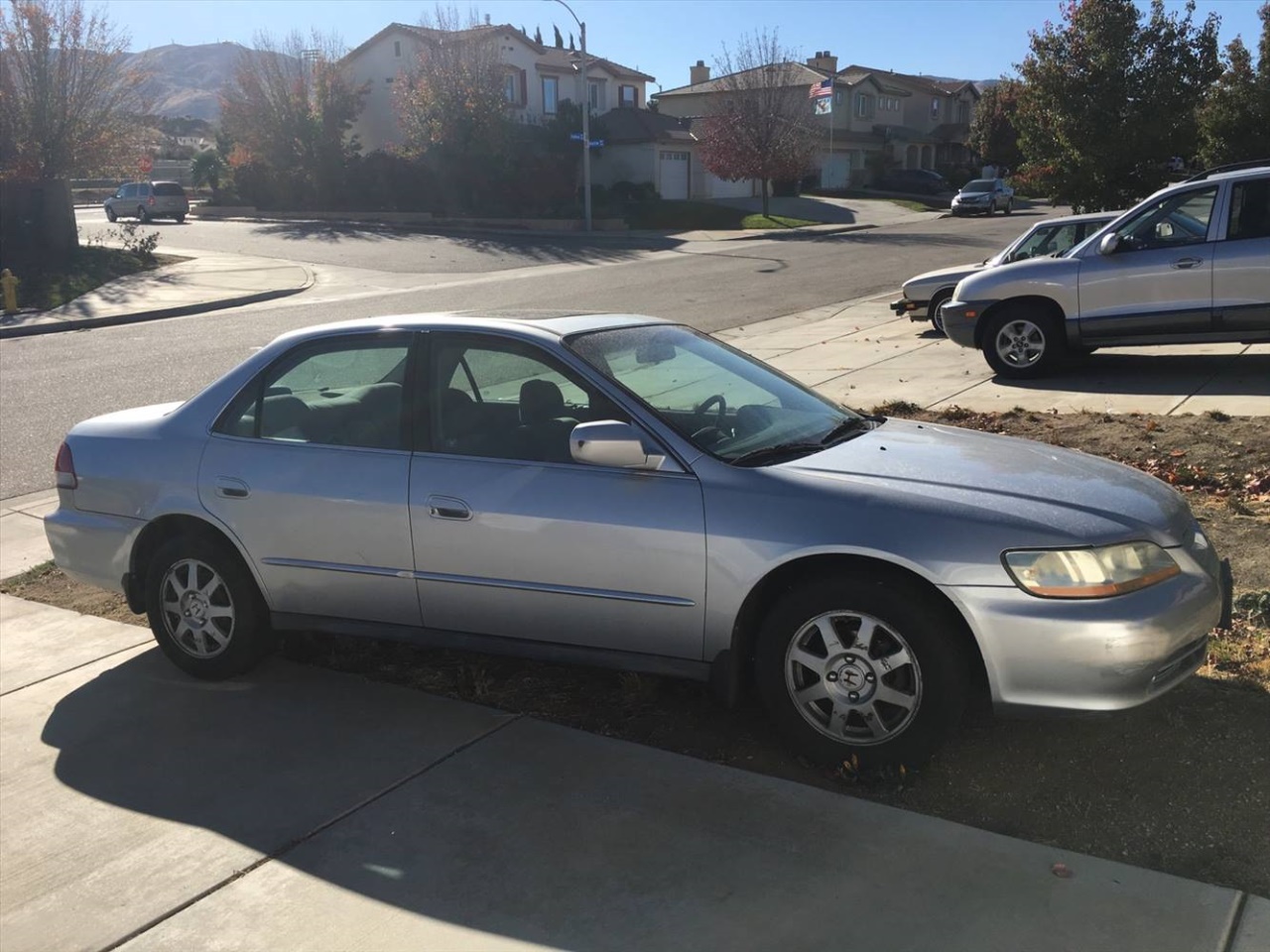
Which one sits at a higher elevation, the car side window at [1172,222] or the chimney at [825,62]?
the chimney at [825,62]

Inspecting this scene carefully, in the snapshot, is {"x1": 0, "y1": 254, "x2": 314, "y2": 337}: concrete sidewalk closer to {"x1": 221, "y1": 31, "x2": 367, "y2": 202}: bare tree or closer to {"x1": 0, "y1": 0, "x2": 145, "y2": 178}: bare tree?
{"x1": 0, "y1": 0, "x2": 145, "y2": 178}: bare tree

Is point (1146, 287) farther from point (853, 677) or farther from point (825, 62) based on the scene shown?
point (825, 62)

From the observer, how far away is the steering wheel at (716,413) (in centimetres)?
423

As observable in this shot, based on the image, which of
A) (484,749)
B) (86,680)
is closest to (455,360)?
(484,749)

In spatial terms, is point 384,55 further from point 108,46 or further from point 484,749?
point 484,749

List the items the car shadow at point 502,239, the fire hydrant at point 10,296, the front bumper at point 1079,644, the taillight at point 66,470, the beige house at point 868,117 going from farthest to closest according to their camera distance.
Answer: the beige house at point 868,117, the car shadow at point 502,239, the fire hydrant at point 10,296, the taillight at point 66,470, the front bumper at point 1079,644

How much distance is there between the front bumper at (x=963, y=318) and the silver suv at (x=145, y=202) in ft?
147

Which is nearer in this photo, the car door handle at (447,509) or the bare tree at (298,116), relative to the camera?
the car door handle at (447,509)

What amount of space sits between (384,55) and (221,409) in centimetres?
5709

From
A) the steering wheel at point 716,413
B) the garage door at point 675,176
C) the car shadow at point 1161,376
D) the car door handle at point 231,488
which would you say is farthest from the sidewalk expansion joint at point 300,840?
the garage door at point 675,176

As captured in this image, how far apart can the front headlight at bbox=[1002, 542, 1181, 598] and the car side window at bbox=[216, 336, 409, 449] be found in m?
2.39

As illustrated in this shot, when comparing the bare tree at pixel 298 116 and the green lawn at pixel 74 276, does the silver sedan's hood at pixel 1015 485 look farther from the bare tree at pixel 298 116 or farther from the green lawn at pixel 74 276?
the bare tree at pixel 298 116

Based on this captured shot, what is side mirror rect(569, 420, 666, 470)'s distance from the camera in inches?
154

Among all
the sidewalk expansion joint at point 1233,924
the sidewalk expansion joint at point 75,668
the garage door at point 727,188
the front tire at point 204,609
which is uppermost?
the garage door at point 727,188
